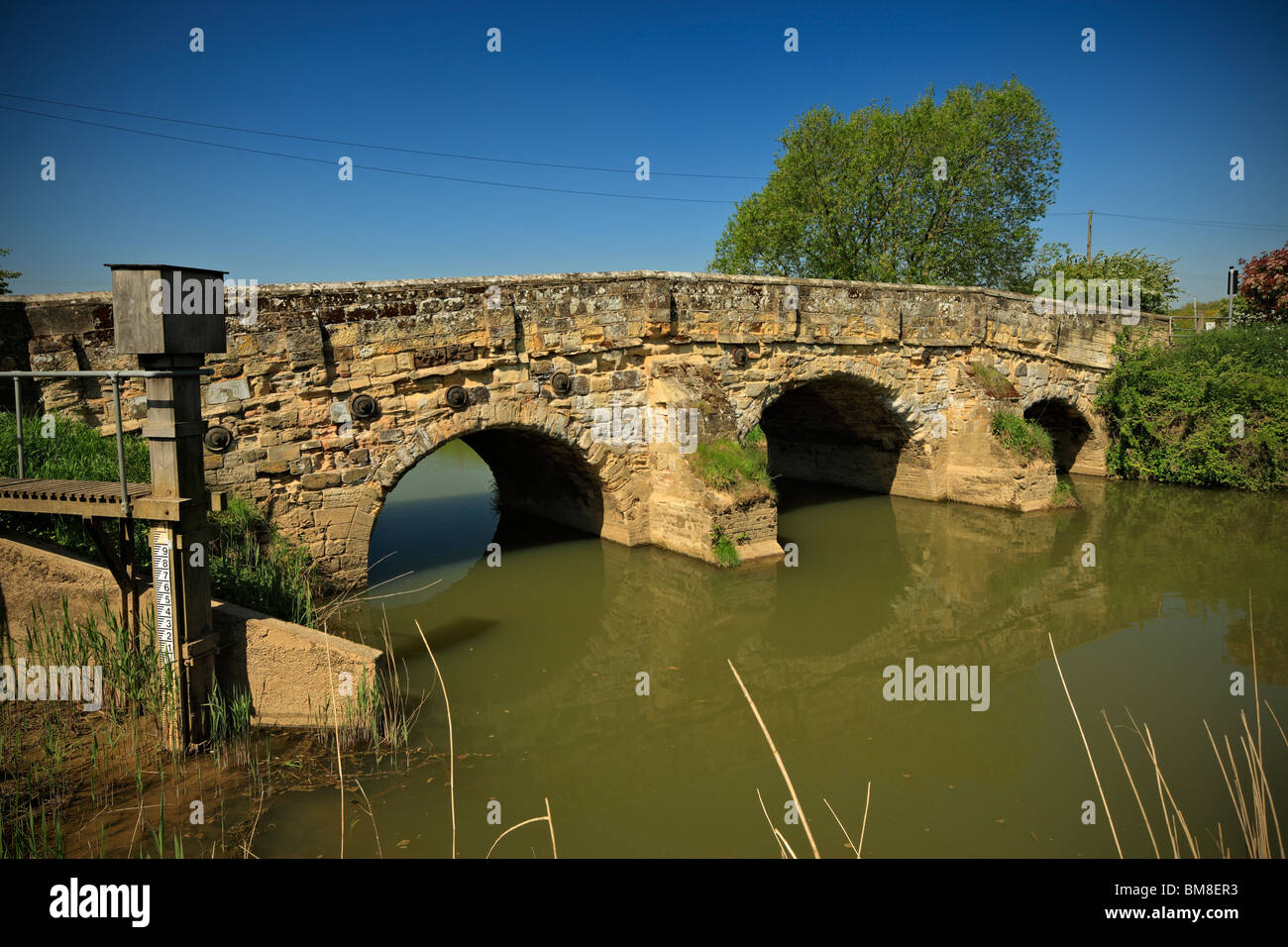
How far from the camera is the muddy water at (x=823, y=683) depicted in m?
4.46

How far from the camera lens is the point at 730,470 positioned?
957cm

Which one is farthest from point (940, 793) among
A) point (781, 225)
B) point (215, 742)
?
point (781, 225)

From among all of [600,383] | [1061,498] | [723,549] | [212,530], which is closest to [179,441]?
[212,530]

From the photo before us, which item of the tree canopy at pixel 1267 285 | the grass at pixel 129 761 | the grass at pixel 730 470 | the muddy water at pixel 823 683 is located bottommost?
the muddy water at pixel 823 683

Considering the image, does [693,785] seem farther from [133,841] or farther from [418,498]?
[418,498]

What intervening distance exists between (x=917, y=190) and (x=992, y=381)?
1043cm

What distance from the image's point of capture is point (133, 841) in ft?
13.0

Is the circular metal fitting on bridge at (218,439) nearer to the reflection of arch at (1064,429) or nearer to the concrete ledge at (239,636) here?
the concrete ledge at (239,636)

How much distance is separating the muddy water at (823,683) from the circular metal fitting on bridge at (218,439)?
83.5 inches

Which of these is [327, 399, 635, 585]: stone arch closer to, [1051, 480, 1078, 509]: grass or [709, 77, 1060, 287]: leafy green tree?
[1051, 480, 1078, 509]: grass

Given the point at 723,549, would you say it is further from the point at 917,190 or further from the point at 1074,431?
the point at 917,190

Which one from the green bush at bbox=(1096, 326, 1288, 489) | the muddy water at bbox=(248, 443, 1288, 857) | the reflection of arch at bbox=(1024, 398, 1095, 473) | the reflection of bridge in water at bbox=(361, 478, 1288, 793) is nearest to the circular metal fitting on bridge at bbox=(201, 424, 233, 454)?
the muddy water at bbox=(248, 443, 1288, 857)

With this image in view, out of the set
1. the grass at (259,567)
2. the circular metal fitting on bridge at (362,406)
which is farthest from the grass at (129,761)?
the circular metal fitting on bridge at (362,406)

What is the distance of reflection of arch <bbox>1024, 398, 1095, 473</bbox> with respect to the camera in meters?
15.7
